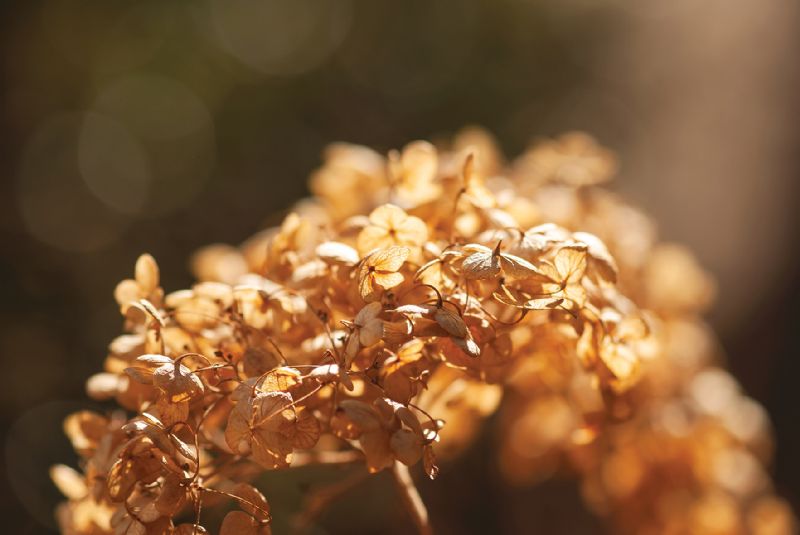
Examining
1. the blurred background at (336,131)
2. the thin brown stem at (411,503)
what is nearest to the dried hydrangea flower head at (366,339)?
the thin brown stem at (411,503)

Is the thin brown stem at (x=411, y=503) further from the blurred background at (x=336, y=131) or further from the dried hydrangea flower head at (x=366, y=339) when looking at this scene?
the blurred background at (x=336, y=131)

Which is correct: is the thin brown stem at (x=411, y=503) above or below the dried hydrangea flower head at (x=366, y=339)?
below

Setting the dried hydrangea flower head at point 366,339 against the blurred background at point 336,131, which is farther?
the blurred background at point 336,131

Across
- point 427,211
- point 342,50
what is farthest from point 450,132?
point 427,211

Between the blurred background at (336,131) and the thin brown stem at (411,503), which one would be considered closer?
the thin brown stem at (411,503)

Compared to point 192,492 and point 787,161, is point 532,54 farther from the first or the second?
point 192,492

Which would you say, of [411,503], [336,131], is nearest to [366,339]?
[411,503]

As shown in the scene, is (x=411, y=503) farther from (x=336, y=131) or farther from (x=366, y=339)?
(x=336, y=131)
